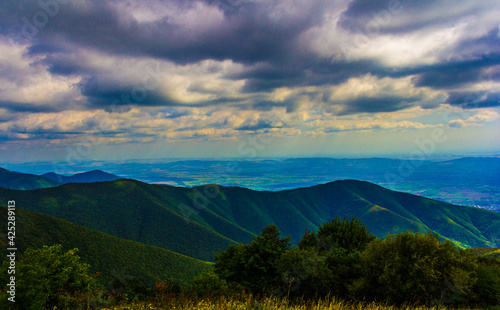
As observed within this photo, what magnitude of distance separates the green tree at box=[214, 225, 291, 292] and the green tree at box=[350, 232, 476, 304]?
10.8 metres

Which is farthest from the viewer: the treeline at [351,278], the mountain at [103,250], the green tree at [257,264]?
the mountain at [103,250]

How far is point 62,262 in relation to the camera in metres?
18.2

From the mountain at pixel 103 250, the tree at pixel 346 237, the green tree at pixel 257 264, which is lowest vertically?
the mountain at pixel 103 250

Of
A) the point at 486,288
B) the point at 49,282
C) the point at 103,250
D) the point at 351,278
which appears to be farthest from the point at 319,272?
the point at 103,250

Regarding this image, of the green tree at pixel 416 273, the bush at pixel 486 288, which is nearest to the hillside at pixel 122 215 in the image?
the green tree at pixel 416 273

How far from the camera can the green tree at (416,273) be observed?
18375mm

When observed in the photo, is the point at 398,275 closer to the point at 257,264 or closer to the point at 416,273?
the point at 416,273

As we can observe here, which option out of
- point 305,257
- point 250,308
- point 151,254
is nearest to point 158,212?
point 151,254

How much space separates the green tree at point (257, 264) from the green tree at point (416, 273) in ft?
35.5

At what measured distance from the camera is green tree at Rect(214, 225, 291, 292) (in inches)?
1144

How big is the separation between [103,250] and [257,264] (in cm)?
7152

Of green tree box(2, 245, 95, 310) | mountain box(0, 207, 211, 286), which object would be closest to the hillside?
mountain box(0, 207, 211, 286)

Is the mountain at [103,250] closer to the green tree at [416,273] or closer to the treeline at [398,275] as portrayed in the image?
the treeline at [398,275]

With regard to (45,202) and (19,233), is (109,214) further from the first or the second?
(19,233)
